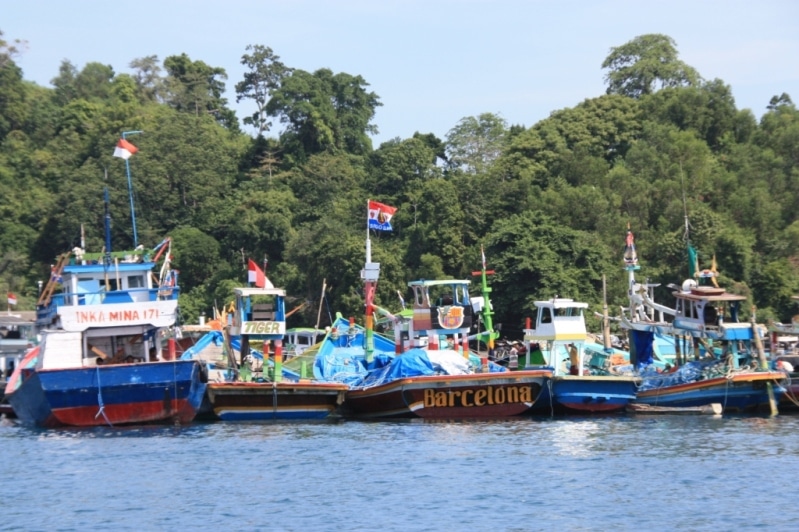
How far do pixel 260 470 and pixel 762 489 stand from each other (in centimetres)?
1276

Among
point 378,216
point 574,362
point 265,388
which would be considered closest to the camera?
point 265,388

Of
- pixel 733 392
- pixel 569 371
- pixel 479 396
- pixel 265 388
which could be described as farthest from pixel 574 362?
pixel 265 388

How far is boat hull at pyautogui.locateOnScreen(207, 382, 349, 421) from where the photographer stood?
46094 mm

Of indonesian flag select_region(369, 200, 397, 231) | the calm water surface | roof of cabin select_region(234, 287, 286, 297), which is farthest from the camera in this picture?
indonesian flag select_region(369, 200, 397, 231)

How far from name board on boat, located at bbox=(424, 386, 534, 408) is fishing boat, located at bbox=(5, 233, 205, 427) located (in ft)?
25.6

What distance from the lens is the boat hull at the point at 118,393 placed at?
4419 cm

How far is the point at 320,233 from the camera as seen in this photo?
267 ft

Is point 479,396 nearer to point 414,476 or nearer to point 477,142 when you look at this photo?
point 414,476

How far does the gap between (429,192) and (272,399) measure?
3741 centimetres

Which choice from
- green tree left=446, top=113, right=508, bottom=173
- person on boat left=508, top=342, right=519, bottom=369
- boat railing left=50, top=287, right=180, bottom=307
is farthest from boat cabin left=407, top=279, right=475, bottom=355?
green tree left=446, top=113, right=508, bottom=173

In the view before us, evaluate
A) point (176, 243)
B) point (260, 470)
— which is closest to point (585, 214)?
point (176, 243)

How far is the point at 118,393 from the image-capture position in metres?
44.5

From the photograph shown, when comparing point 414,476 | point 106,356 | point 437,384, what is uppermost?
point 106,356

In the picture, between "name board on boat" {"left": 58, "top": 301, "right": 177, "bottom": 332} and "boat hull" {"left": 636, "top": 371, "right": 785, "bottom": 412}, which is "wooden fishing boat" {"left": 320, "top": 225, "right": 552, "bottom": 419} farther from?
"name board on boat" {"left": 58, "top": 301, "right": 177, "bottom": 332}
